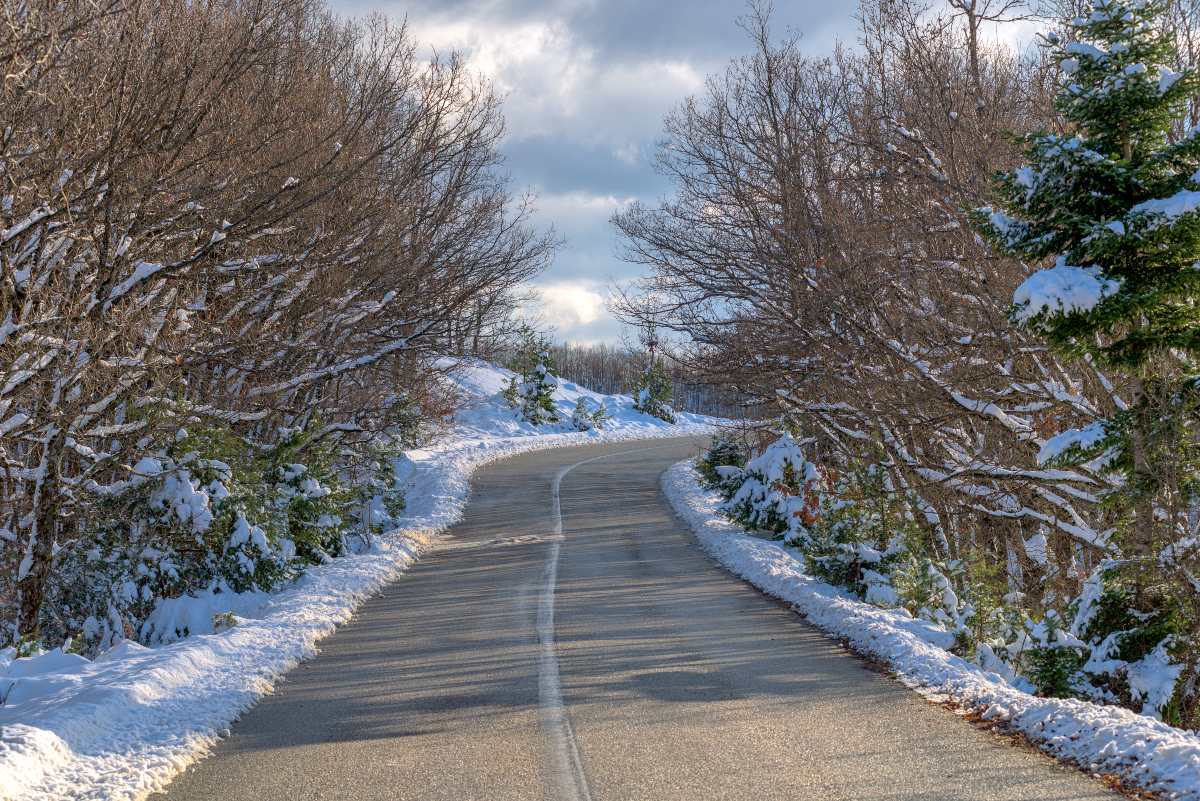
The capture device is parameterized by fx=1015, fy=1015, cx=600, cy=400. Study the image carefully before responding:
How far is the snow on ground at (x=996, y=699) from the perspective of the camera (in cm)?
555

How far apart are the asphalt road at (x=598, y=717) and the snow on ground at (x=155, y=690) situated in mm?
284

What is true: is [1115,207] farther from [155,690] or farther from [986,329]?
[155,690]

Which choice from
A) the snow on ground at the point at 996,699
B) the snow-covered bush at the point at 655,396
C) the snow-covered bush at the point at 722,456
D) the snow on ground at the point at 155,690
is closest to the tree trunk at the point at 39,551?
the snow on ground at the point at 155,690

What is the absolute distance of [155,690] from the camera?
7676 millimetres

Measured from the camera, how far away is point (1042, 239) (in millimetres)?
9734

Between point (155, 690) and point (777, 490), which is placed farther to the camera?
point (777, 490)

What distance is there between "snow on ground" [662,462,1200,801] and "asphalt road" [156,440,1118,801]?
A: 0.26 metres

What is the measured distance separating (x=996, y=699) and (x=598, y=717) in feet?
9.35

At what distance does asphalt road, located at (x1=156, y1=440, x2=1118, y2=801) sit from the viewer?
18.6 ft

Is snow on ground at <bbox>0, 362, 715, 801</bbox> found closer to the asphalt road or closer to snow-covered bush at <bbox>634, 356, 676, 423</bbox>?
the asphalt road

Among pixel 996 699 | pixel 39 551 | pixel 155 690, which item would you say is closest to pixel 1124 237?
pixel 996 699

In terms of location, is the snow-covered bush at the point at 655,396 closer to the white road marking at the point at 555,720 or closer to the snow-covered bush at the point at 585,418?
the snow-covered bush at the point at 585,418

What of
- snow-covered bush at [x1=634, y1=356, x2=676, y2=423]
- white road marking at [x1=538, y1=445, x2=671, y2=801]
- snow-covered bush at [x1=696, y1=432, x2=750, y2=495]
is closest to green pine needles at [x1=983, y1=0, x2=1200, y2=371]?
white road marking at [x1=538, y1=445, x2=671, y2=801]

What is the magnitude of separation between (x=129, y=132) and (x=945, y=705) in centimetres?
922
